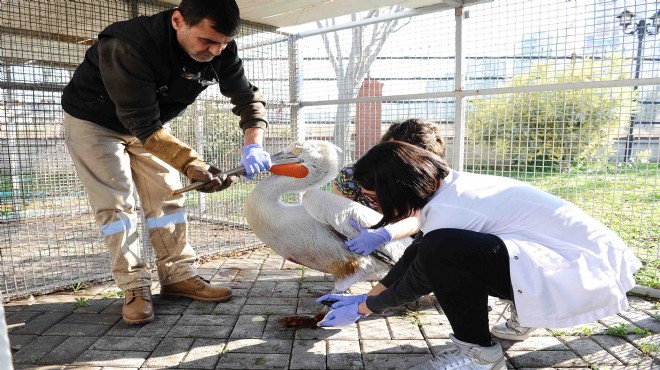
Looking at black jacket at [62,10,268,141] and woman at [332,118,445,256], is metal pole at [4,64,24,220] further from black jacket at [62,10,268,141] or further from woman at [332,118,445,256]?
woman at [332,118,445,256]

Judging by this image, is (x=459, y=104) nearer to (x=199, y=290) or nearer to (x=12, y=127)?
(x=199, y=290)

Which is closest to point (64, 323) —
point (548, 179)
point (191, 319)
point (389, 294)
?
point (191, 319)

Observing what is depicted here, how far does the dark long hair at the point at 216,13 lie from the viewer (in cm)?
240

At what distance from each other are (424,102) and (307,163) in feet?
4.51

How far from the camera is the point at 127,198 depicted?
10.2ft

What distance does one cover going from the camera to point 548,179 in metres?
3.53

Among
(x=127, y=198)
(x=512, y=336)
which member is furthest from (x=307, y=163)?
(x=512, y=336)

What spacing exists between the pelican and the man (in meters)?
0.31

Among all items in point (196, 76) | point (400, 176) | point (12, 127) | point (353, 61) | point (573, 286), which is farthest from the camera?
point (353, 61)

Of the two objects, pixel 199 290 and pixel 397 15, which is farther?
pixel 397 15

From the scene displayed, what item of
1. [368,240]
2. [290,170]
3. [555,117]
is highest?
[555,117]

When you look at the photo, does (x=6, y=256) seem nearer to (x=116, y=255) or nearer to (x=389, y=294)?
(x=116, y=255)

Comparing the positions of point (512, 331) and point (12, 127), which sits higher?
point (12, 127)

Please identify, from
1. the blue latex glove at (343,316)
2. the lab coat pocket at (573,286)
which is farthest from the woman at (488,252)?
the blue latex glove at (343,316)
